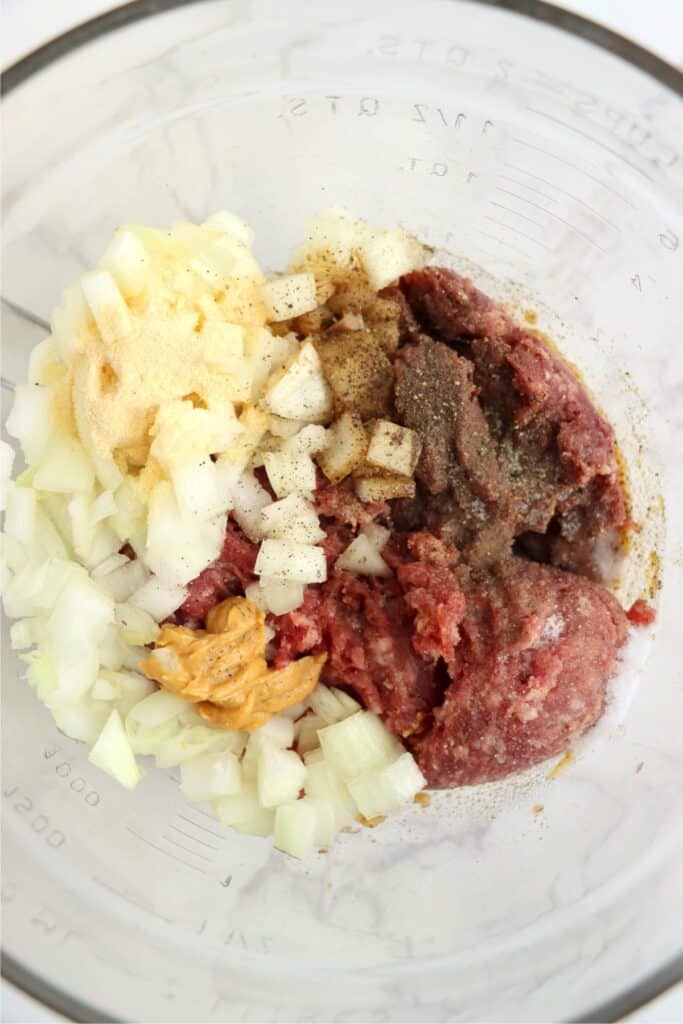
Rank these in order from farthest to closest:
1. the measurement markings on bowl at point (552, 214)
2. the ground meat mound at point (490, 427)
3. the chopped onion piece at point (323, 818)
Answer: the measurement markings on bowl at point (552, 214) < the chopped onion piece at point (323, 818) < the ground meat mound at point (490, 427)

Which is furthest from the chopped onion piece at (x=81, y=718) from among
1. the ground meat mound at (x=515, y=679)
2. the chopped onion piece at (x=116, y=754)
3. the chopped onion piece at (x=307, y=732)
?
the ground meat mound at (x=515, y=679)

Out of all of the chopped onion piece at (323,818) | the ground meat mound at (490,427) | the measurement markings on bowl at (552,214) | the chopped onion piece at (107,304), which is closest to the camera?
the chopped onion piece at (107,304)

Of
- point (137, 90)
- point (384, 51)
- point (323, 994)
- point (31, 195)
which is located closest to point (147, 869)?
point (323, 994)

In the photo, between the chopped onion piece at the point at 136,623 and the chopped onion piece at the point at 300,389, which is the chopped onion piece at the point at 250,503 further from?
the chopped onion piece at the point at 136,623

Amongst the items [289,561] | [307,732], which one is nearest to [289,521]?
[289,561]

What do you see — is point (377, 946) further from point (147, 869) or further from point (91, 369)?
point (91, 369)

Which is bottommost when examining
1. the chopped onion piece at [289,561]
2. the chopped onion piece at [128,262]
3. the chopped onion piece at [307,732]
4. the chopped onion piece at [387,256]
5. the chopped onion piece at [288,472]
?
the chopped onion piece at [307,732]
